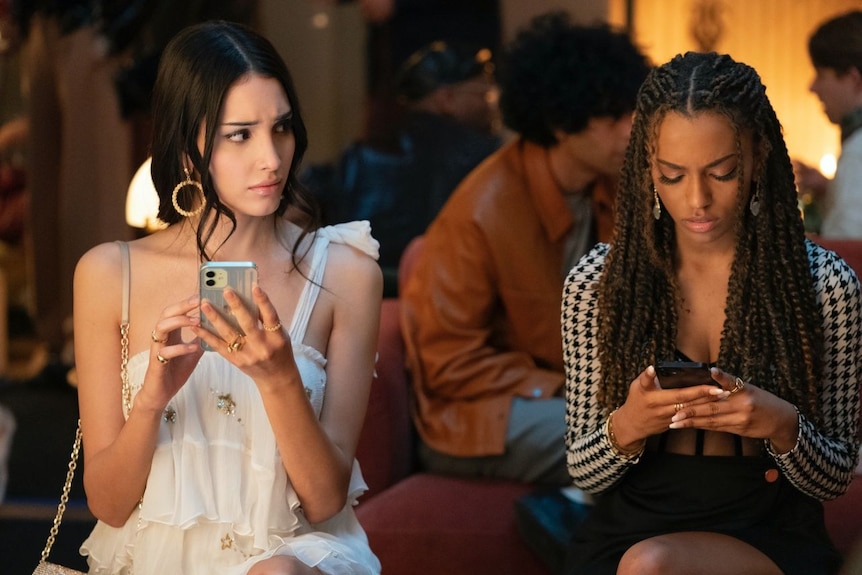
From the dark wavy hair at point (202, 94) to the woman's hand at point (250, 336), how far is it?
14.3 inches

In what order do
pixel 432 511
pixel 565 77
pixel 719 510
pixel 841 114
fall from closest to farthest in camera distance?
1. pixel 719 510
2. pixel 432 511
3. pixel 565 77
4. pixel 841 114

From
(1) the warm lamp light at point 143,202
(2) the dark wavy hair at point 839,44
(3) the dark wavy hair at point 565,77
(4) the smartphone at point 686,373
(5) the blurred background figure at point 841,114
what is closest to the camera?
(4) the smartphone at point 686,373

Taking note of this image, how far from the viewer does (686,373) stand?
87.7 inches

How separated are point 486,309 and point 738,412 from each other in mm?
1473

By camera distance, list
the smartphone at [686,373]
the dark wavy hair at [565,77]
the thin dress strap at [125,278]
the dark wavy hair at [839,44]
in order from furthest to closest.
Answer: the dark wavy hair at [839,44] < the dark wavy hair at [565,77] < the thin dress strap at [125,278] < the smartphone at [686,373]

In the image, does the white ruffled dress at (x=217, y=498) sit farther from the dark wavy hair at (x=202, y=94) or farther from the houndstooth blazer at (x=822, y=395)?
the houndstooth blazer at (x=822, y=395)

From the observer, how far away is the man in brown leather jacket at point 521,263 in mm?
3504

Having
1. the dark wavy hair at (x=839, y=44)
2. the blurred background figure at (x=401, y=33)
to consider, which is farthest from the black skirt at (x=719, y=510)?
the blurred background figure at (x=401, y=33)

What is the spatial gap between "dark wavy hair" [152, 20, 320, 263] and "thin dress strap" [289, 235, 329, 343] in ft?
0.57

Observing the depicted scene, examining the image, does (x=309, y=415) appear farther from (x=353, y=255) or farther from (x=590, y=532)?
(x=590, y=532)

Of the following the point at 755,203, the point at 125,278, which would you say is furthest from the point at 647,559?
the point at 125,278

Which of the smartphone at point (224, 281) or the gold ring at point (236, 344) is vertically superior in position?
the smartphone at point (224, 281)

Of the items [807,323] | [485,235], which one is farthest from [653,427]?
[485,235]

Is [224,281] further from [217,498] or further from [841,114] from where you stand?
[841,114]
